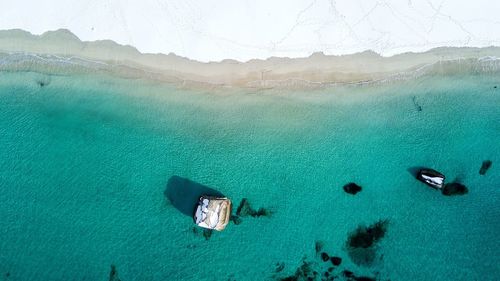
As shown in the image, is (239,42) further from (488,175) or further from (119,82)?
(488,175)

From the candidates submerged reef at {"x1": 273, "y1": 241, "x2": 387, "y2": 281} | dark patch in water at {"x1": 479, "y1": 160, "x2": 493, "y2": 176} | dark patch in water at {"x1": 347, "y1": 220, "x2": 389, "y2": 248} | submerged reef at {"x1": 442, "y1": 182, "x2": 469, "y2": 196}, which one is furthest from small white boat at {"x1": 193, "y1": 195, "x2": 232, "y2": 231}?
dark patch in water at {"x1": 479, "y1": 160, "x2": 493, "y2": 176}

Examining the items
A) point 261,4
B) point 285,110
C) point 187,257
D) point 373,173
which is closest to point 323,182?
point 373,173

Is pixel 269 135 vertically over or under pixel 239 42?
under

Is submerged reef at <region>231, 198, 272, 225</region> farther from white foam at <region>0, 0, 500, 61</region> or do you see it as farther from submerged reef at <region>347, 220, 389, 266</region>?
white foam at <region>0, 0, 500, 61</region>

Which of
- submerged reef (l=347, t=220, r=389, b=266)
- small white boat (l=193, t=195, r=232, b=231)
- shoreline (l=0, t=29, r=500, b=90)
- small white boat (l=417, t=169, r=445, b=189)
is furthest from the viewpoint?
shoreline (l=0, t=29, r=500, b=90)

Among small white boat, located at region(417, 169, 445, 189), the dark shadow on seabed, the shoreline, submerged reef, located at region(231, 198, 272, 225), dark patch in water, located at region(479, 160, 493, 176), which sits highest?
the shoreline
